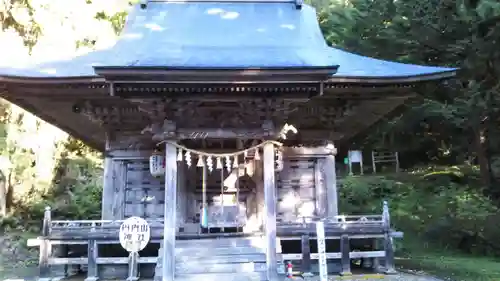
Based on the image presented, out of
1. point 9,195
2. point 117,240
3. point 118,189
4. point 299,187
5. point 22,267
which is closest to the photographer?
point 117,240

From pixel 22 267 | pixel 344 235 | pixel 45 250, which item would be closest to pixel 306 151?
pixel 344 235

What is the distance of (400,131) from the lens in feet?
52.5

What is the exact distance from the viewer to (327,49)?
10883 mm

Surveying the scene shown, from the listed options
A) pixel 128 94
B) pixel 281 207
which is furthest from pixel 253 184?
pixel 128 94

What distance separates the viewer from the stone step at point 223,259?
8062mm

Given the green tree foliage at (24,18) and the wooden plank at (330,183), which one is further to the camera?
the green tree foliage at (24,18)

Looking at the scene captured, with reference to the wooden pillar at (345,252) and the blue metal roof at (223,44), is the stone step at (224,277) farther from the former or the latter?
the blue metal roof at (223,44)

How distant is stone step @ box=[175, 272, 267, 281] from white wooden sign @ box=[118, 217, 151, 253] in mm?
1131

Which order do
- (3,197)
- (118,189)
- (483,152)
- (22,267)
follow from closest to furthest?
(118,189)
(22,267)
(483,152)
(3,197)

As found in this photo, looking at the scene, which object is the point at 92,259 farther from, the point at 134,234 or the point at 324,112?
the point at 324,112

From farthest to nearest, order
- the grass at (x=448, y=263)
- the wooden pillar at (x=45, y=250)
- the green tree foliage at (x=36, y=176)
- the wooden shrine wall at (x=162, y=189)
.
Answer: the green tree foliage at (x=36, y=176) → the wooden shrine wall at (x=162, y=189) → the grass at (x=448, y=263) → the wooden pillar at (x=45, y=250)

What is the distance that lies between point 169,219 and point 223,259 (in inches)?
53.5

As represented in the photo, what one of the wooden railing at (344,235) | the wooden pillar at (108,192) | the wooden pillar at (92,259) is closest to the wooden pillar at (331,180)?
the wooden railing at (344,235)

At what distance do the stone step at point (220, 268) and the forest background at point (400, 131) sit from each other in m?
4.39
